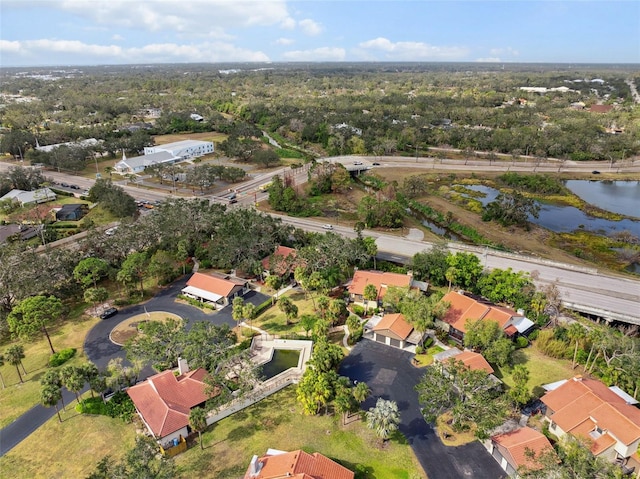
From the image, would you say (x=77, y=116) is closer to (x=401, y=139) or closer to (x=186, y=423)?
(x=401, y=139)

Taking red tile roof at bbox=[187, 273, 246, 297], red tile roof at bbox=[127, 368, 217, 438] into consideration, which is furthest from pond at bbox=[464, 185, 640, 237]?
red tile roof at bbox=[127, 368, 217, 438]

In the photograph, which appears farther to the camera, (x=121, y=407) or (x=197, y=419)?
(x=121, y=407)

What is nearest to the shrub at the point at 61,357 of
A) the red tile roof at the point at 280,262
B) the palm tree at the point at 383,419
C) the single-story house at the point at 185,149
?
the red tile roof at the point at 280,262

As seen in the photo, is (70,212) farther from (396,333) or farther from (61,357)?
(396,333)

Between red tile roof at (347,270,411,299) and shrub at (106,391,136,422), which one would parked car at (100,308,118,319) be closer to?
shrub at (106,391,136,422)

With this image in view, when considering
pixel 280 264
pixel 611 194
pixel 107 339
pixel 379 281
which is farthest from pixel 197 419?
pixel 611 194

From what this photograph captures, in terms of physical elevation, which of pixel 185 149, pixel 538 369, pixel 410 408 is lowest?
pixel 538 369

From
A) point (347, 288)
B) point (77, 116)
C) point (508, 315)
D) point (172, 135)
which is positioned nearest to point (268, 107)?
point (172, 135)
